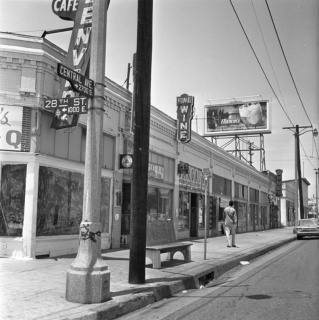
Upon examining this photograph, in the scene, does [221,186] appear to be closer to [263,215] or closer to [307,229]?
[307,229]

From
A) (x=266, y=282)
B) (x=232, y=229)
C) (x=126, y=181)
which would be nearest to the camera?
(x=266, y=282)

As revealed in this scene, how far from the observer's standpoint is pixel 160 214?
1761cm

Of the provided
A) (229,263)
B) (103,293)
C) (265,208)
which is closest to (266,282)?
(229,263)

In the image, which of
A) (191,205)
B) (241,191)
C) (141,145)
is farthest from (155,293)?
(241,191)

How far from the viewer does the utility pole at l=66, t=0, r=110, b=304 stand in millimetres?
6230

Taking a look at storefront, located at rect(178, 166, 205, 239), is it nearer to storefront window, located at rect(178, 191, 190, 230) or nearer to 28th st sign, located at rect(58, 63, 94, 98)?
storefront window, located at rect(178, 191, 190, 230)

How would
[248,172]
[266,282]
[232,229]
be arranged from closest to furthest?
[266,282] → [232,229] → [248,172]

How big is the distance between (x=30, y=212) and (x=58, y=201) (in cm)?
114

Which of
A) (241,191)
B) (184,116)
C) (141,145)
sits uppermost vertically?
(184,116)

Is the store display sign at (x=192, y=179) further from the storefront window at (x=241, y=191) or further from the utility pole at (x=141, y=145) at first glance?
the utility pole at (x=141, y=145)

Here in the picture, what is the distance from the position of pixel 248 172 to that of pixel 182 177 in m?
15.7

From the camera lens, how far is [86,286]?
620cm

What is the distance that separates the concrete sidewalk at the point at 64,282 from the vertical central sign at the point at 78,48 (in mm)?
3660

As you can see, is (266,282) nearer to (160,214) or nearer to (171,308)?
(171,308)
